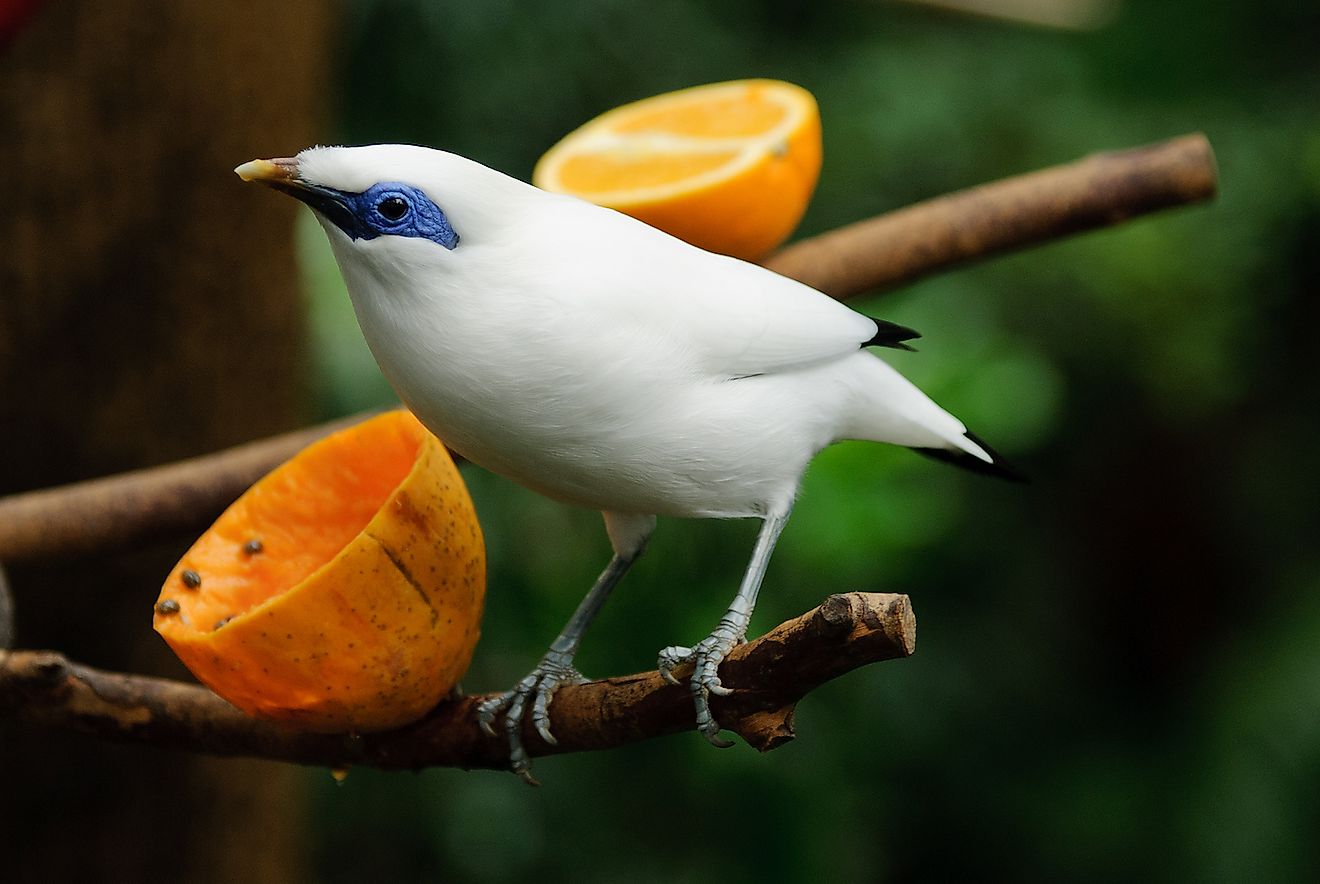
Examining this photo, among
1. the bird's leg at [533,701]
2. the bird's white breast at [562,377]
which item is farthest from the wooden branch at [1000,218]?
the bird's white breast at [562,377]

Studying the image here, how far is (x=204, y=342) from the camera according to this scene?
89.0 inches

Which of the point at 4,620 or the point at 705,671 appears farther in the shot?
the point at 4,620

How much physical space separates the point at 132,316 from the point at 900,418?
1.34 meters

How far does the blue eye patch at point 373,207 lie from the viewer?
1078mm

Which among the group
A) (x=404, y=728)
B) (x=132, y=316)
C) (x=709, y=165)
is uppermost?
(x=709, y=165)

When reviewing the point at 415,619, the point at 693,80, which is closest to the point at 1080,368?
the point at 693,80

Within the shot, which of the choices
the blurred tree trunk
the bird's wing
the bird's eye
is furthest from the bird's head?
the blurred tree trunk

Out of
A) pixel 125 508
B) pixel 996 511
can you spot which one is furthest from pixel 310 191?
pixel 996 511

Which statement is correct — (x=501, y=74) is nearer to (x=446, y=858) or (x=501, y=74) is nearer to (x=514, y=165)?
(x=514, y=165)

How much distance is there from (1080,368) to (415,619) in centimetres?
276

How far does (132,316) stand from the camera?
2.19 meters

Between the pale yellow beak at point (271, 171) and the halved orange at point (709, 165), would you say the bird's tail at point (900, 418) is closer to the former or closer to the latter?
the halved orange at point (709, 165)

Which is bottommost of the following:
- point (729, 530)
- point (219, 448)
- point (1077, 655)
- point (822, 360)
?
point (1077, 655)

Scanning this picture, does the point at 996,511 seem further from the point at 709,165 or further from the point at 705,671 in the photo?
the point at 705,671
